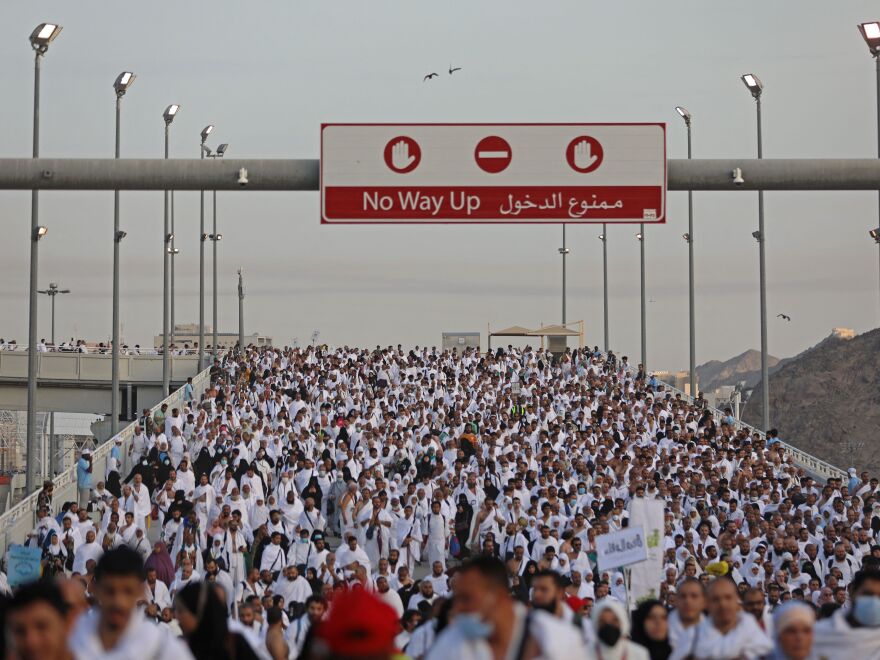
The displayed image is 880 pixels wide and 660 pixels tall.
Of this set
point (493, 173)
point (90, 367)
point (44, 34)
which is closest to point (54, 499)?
point (44, 34)

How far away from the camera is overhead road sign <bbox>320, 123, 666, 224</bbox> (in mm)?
12742

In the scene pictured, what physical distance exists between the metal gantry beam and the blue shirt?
12.1m

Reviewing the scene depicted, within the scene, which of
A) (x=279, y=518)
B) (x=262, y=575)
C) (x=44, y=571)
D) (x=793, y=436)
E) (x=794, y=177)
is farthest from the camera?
(x=793, y=436)

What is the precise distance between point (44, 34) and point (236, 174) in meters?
7.19

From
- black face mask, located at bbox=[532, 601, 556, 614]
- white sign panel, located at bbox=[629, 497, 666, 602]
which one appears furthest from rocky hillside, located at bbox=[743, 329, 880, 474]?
black face mask, located at bbox=[532, 601, 556, 614]

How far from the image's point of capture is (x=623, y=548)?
11258mm

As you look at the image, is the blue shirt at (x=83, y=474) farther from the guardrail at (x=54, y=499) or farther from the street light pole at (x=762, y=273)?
the street light pole at (x=762, y=273)

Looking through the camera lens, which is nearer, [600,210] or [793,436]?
[600,210]

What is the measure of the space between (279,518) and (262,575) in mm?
2875

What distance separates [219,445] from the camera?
24.0 metres

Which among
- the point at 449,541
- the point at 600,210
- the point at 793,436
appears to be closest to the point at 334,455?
the point at 449,541

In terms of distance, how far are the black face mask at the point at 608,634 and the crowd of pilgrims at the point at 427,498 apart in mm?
4212

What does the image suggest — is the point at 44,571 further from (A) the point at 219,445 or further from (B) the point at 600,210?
(B) the point at 600,210

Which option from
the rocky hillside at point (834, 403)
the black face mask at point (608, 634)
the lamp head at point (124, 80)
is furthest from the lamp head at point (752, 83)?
the rocky hillside at point (834, 403)
